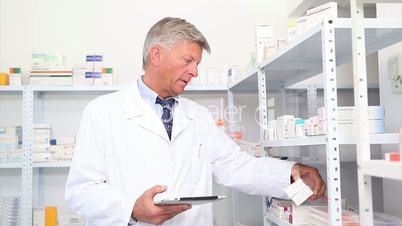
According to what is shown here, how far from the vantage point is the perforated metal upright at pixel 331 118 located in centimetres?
115

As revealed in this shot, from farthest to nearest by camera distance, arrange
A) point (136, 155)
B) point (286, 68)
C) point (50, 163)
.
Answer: point (50, 163) < point (286, 68) < point (136, 155)

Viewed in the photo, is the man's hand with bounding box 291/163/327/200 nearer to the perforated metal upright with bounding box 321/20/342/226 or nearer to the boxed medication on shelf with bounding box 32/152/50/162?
the perforated metal upright with bounding box 321/20/342/226

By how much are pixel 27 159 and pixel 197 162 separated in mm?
1135

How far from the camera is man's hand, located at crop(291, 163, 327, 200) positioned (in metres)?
1.59

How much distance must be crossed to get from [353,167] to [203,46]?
1510 mm

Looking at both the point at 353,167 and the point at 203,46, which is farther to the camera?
the point at 353,167

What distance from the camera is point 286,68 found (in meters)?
1.89

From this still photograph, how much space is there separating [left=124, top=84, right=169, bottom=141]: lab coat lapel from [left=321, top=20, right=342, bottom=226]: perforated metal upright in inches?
29.9

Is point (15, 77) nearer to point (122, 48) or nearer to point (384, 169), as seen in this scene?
point (122, 48)

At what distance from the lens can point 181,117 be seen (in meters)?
1.88

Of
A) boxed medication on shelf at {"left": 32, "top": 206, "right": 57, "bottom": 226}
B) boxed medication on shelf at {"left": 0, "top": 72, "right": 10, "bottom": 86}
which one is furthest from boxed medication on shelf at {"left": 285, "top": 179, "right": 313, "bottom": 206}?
boxed medication on shelf at {"left": 0, "top": 72, "right": 10, "bottom": 86}

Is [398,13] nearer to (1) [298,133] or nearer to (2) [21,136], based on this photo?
(1) [298,133]

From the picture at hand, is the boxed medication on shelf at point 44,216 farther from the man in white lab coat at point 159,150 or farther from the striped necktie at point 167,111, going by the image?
the striped necktie at point 167,111

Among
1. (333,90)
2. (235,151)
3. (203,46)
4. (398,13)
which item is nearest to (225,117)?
(235,151)
